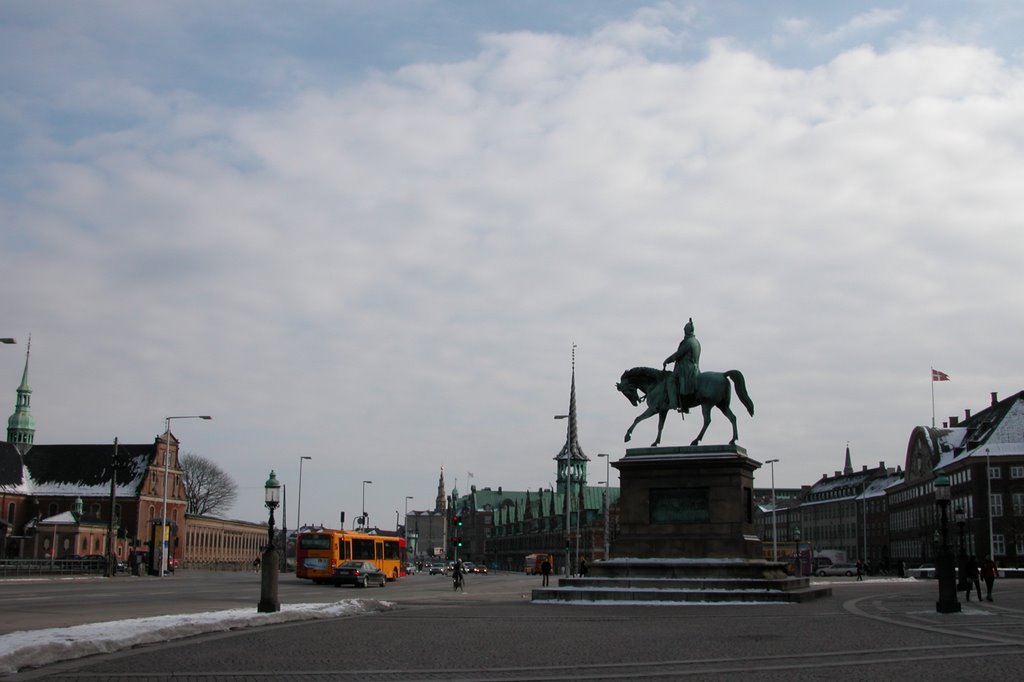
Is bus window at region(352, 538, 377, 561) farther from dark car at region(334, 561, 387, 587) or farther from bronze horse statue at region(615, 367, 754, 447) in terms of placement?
bronze horse statue at region(615, 367, 754, 447)

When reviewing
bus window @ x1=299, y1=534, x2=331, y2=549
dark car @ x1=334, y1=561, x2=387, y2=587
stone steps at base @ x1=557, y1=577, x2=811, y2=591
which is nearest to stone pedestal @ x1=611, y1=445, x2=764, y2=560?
stone steps at base @ x1=557, y1=577, x2=811, y2=591

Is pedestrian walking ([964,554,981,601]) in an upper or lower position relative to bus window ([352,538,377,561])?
upper

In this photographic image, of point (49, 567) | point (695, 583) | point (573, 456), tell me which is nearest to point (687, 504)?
point (695, 583)

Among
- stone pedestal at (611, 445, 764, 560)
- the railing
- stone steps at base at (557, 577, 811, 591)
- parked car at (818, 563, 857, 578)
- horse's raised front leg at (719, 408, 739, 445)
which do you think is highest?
horse's raised front leg at (719, 408, 739, 445)

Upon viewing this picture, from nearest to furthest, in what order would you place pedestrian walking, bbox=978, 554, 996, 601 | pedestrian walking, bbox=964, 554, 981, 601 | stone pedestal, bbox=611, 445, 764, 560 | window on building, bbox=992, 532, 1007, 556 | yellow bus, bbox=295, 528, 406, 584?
stone pedestal, bbox=611, 445, 764, 560 < pedestrian walking, bbox=978, 554, 996, 601 < pedestrian walking, bbox=964, 554, 981, 601 < yellow bus, bbox=295, 528, 406, 584 < window on building, bbox=992, 532, 1007, 556

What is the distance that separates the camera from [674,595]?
33.2 m

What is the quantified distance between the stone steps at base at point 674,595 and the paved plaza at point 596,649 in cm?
407

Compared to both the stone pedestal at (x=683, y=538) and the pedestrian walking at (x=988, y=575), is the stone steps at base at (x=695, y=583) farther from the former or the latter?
the pedestrian walking at (x=988, y=575)

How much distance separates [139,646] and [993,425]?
115m

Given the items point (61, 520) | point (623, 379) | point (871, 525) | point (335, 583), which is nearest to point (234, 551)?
point (61, 520)

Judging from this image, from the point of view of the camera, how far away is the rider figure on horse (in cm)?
3850

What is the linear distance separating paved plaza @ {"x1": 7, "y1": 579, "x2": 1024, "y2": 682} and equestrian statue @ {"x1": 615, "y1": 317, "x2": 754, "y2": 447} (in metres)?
10.5

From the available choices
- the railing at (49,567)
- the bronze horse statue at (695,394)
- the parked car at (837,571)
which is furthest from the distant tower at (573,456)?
the bronze horse statue at (695,394)

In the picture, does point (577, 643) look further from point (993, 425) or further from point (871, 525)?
point (871, 525)
